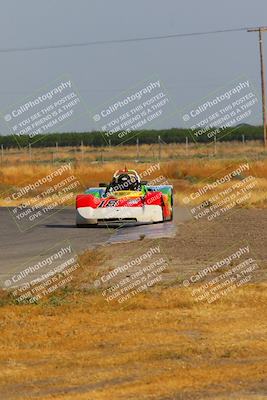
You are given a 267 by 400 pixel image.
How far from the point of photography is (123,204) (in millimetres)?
27219

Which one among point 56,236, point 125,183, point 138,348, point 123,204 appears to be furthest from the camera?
point 125,183

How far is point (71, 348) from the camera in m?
11.7

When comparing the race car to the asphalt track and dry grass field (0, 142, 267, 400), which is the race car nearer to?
the asphalt track

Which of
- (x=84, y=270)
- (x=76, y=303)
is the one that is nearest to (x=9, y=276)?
(x=84, y=270)

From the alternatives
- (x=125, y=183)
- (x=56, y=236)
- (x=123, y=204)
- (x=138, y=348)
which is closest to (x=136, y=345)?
(x=138, y=348)

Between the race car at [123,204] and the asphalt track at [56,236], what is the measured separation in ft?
0.91

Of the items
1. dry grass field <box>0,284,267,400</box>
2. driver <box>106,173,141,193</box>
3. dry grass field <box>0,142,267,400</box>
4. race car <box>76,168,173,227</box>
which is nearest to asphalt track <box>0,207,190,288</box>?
race car <box>76,168,173,227</box>

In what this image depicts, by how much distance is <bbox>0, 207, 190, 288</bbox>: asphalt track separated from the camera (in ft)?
71.5

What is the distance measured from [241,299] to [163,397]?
544cm

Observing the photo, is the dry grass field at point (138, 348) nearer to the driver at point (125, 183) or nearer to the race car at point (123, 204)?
the race car at point (123, 204)

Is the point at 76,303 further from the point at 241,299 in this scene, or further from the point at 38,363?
the point at 38,363

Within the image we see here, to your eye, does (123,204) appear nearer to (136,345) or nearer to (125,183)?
Answer: (125,183)

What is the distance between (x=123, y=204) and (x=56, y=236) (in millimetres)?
2200

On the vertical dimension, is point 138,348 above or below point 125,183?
above
